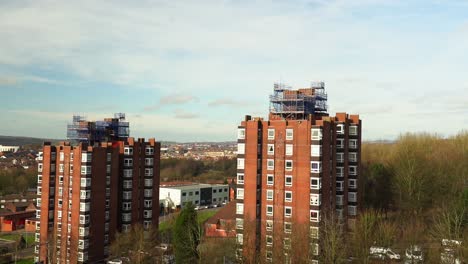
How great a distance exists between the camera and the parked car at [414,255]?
3692 cm

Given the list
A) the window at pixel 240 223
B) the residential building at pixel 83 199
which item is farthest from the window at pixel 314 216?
the residential building at pixel 83 199

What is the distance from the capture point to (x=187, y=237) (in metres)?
46.0

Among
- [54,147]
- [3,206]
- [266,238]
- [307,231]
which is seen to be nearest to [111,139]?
[54,147]

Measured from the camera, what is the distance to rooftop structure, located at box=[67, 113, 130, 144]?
192 ft

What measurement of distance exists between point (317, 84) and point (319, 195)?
14952 millimetres

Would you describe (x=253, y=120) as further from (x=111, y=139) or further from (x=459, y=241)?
(x=111, y=139)

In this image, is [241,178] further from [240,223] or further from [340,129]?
[340,129]

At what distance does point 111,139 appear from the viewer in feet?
204

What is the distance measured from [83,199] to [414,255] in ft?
119

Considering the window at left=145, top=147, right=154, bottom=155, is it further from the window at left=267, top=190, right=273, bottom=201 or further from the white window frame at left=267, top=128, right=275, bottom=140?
the window at left=267, top=190, right=273, bottom=201

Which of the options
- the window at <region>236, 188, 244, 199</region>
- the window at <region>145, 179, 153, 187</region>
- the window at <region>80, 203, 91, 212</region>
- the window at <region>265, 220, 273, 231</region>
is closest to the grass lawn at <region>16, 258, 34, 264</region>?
the window at <region>80, 203, 91, 212</region>

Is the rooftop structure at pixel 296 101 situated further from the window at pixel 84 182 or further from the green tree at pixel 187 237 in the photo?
the window at pixel 84 182

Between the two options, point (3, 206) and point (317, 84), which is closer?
point (317, 84)

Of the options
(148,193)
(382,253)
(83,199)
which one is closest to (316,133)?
(382,253)
